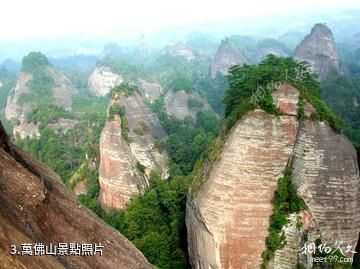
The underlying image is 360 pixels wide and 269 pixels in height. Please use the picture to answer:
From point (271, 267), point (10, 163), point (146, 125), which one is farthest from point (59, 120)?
point (10, 163)

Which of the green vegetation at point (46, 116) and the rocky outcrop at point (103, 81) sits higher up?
the green vegetation at point (46, 116)

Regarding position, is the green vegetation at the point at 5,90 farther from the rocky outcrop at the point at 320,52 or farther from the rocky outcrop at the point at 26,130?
the rocky outcrop at the point at 320,52

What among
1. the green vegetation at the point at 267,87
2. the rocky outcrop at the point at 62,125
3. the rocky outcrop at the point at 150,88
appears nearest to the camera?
the green vegetation at the point at 267,87

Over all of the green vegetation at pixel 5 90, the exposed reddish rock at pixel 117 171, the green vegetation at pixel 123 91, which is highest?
the green vegetation at pixel 123 91

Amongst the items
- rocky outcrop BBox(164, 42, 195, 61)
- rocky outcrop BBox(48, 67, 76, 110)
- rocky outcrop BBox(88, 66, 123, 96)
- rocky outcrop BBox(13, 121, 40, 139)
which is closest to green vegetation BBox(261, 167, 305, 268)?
rocky outcrop BBox(13, 121, 40, 139)

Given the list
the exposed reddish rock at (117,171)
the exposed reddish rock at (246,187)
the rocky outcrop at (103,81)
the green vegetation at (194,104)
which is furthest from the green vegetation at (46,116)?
the exposed reddish rock at (246,187)

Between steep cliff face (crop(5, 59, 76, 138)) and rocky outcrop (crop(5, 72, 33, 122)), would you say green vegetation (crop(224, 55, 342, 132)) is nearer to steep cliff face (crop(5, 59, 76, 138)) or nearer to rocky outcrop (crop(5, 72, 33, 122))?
steep cliff face (crop(5, 59, 76, 138))

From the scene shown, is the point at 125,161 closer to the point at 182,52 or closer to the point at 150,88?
the point at 150,88

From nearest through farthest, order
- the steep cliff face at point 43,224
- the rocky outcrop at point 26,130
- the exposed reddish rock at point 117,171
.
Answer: the steep cliff face at point 43,224 → the exposed reddish rock at point 117,171 → the rocky outcrop at point 26,130
